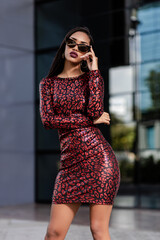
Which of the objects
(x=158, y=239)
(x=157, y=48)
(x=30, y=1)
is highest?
(x=30, y=1)

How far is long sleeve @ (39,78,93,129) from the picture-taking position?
9.59ft

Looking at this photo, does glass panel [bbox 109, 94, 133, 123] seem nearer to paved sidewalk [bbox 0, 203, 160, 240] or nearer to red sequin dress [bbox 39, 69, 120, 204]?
paved sidewalk [bbox 0, 203, 160, 240]

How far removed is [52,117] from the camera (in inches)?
119

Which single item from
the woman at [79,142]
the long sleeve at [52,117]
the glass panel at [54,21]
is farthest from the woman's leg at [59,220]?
the glass panel at [54,21]

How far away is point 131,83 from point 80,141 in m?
7.49

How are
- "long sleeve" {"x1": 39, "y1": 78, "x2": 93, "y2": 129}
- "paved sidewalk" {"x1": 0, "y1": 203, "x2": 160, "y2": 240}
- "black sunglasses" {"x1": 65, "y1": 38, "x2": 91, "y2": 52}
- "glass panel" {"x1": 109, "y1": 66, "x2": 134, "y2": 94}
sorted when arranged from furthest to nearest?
"glass panel" {"x1": 109, "y1": 66, "x2": 134, "y2": 94}
"paved sidewalk" {"x1": 0, "y1": 203, "x2": 160, "y2": 240}
"black sunglasses" {"x1": 65, "y1": 38, "x2": 91, "y2": 52}
"long sleeve" {"x1": 39, "y1": 78, "x2": 93, "y2": 129}

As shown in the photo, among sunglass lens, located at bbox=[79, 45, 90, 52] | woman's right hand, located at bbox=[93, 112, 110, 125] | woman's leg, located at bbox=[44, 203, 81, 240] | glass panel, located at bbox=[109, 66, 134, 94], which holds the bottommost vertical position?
woman's leg, located at bbox=[44, 203, 81, 240]

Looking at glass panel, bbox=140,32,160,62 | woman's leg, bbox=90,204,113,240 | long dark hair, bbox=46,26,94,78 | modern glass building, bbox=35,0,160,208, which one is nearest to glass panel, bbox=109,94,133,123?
modern glass building, bbox=35,0,160,208

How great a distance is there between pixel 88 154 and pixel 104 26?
7.76 meters

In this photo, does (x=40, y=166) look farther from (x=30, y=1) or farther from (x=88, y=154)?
(x=88, y=154)

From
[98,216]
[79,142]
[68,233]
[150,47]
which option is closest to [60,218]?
[98,216]

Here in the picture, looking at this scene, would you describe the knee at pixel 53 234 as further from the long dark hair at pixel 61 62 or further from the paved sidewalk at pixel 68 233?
the paved sidewalk at pixel 68 233

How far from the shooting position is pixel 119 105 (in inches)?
407

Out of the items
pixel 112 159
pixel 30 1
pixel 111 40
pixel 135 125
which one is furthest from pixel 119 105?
pixel 112 159
